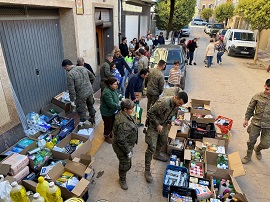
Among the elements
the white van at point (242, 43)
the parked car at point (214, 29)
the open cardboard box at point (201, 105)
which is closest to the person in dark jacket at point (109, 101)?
the open cardboard box at point (201, 105)

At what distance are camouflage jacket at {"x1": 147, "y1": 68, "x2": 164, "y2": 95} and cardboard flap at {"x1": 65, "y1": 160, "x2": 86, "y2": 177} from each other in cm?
277

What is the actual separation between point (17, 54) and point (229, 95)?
24.2ft

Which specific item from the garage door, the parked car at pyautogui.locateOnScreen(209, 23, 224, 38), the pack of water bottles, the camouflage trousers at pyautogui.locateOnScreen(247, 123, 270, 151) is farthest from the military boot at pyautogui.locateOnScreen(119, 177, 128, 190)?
the parked car at pyautogui.locateOnScreen(209, 23, 224, 38)

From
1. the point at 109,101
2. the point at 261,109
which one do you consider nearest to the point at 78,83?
the point at 109,101

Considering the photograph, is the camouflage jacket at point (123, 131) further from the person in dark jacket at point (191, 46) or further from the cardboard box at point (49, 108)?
the person in dark jacket at point (191, 46)

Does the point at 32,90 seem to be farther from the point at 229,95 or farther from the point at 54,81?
the point at 229,95

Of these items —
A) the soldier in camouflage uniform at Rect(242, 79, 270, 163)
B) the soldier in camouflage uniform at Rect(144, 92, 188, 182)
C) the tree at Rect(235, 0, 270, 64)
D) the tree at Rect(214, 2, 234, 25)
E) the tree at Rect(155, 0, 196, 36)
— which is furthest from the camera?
the tree at Rect(214, 2, 234, 25)

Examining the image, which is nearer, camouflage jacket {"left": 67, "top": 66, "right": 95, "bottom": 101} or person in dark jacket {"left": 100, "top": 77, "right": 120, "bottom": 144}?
person in dark jacket {"left": 100, "top": 77, "right": 120, "bottom": 144}

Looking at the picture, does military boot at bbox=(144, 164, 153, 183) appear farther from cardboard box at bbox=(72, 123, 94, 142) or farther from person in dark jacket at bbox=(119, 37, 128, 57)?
person in dark jacket at bbox=(119, 37, 128, 57)

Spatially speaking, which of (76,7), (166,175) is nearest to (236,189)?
(166,175)

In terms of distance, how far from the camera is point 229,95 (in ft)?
26.4

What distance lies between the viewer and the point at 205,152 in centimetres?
409

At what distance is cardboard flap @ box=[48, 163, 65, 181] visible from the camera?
10.8ft

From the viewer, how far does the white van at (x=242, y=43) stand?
48.1ft
